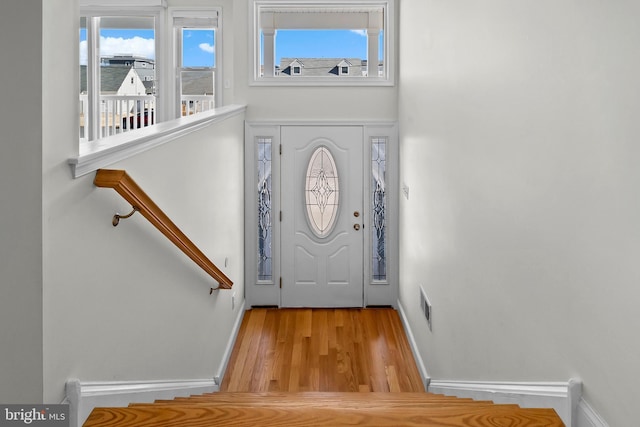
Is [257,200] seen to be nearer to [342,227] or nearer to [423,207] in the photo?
[342,227]

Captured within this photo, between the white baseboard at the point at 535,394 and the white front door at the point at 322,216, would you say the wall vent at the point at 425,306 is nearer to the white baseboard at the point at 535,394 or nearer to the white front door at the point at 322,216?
the white baseboard at the point at 535,394

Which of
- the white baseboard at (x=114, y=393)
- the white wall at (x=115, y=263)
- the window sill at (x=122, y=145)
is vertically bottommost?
the white baseboard at (x=114, y=393)

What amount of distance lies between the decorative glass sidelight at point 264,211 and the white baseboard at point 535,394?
3609mm

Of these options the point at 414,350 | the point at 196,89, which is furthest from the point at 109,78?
the point at 414,350

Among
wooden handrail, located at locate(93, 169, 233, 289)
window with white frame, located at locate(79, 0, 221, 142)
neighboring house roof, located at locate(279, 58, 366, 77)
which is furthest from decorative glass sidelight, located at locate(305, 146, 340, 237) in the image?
wooden handrail, located at locate(93, 169, 233, 289)

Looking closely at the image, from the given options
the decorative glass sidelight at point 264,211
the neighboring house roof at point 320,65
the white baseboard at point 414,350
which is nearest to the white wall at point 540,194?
the white baseboard at point 414,350

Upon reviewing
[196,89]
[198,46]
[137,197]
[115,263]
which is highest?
[198,46]

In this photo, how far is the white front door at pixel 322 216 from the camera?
645 centimetres

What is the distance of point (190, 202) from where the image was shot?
3.55m

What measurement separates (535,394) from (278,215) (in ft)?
15.1

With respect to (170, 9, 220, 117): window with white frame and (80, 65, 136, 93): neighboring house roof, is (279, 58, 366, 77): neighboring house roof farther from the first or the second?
(80, 65, 136, 93): neighboring house roof

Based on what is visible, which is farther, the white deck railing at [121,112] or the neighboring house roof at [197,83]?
the white deck railing at [121,112]

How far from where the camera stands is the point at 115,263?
87.3 inches
